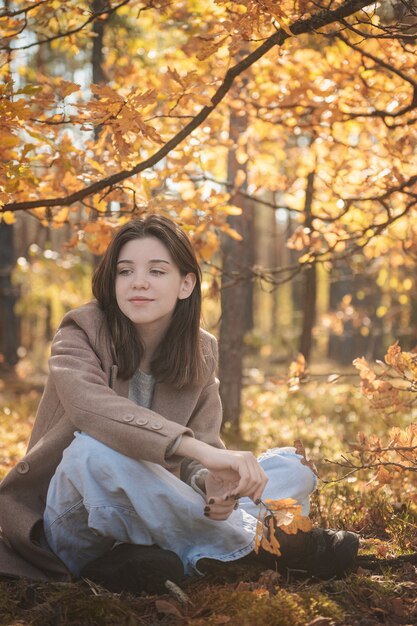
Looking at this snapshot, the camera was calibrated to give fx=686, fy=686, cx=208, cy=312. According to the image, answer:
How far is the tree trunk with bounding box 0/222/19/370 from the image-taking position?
30.6 feet

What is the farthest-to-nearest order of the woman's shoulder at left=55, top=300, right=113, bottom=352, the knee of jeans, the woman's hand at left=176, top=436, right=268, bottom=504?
the knee of jeans, the woman's shoulder at left=55, top=300, right=113, bottom=352, the woman's hand at left=176, top=436, right=268, bottom=504

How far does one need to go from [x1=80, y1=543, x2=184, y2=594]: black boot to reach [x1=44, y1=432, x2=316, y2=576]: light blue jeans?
2.3 inches

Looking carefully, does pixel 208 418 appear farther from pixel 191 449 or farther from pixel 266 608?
pixel 266 608

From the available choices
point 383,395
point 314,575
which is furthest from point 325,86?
point 314,575

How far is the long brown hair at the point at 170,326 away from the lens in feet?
9.02

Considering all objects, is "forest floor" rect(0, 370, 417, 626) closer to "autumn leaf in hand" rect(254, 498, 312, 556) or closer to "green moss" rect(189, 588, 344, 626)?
"green moss" rect(189, 588, 344, 626)

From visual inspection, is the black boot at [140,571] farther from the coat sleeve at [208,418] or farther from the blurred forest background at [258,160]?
the coat sleeve at [208,418]

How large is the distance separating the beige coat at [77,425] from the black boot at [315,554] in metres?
0.46

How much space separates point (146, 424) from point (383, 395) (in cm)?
122

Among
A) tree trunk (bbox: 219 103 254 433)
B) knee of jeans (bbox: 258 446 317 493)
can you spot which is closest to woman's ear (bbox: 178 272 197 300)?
knee of jeans (bbox: 258 446 317 493)

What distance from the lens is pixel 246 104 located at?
4.54 meters

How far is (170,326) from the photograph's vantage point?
291cm

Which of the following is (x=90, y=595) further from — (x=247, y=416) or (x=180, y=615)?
(x=247, y=416)

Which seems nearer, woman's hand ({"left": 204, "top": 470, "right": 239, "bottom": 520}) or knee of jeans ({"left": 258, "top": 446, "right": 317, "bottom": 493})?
woman's hand ({"left": 204, "top": 470, "right": 239, "bottom": 520})
